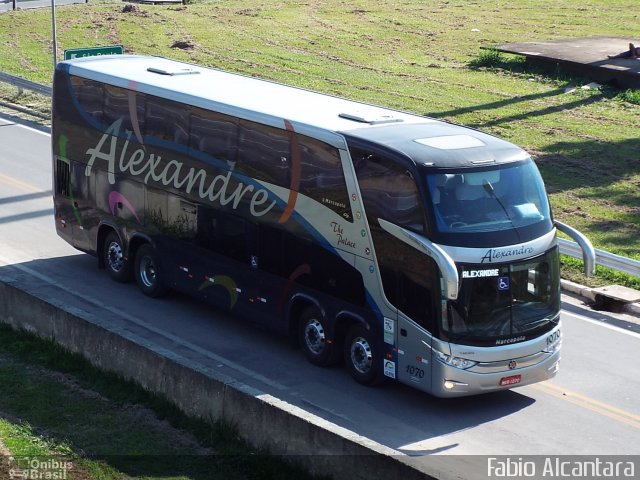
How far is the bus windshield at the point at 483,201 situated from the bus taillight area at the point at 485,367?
148cm

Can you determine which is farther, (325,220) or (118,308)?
(118,308)

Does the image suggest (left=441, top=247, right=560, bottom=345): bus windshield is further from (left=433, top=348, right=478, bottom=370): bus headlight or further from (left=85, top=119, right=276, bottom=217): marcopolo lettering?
(left=85, top=119, right=276, bottom=217): marcopolo lettering

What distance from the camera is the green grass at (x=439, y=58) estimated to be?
26.1 metres

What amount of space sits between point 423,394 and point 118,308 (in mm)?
5682

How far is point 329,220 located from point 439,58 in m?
26.5

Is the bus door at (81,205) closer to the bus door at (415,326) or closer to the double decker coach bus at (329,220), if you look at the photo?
the double decker coach bus at (329,220)

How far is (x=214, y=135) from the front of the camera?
16.7 m

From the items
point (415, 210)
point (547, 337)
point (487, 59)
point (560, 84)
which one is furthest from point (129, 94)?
point (487, 59)

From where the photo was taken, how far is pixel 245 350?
1622 centimetres

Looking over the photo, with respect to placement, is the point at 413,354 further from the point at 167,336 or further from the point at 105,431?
the point at 167,336

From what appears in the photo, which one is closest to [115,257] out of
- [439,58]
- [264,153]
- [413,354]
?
[264,153]

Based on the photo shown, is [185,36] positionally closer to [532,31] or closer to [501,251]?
[532,31]

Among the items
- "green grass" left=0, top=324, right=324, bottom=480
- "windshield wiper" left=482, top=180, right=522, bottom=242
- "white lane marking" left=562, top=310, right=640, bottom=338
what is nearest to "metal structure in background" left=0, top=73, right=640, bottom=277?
"white lane marking" left=562, top=310, right=640, bottom=338

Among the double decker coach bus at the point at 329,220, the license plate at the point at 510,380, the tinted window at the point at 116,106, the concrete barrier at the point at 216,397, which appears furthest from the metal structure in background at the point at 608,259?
the concrete barrier at the point at 216,397
